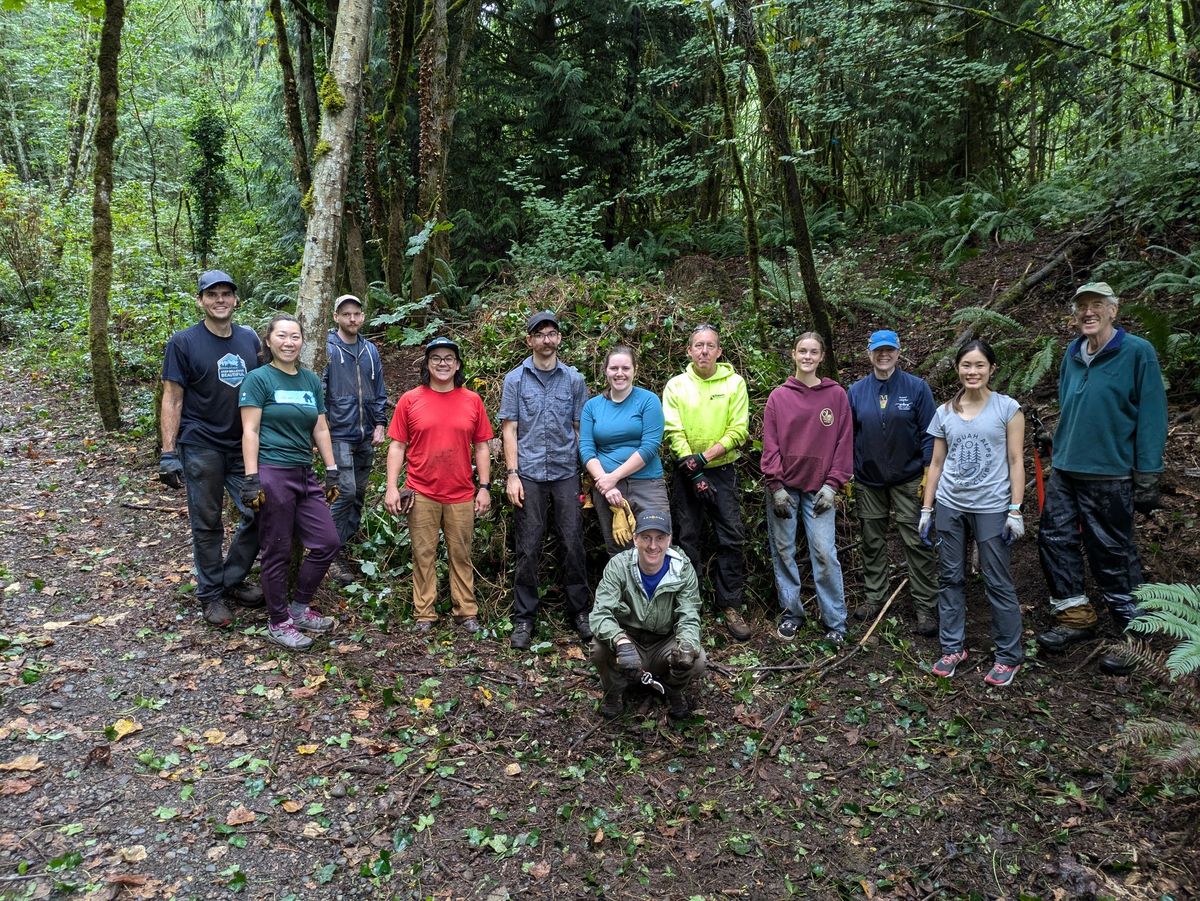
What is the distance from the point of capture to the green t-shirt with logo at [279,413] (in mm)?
4859

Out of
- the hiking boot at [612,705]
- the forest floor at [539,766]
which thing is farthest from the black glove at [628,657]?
the forest floor at [539,766]

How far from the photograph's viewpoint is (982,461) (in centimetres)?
Answer: 487

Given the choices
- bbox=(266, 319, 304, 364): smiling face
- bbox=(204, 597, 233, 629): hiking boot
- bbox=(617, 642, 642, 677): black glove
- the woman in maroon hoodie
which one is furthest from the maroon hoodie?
bbox=(204, 597, 233, 629): hiking boot

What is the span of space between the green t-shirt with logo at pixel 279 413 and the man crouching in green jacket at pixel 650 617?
239cm

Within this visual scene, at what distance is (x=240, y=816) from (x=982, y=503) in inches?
191

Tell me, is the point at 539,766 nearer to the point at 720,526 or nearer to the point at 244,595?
the point at 720,526

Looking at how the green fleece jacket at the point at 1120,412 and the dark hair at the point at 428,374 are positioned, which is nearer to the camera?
the green fleece jacket at the point at 1120,412

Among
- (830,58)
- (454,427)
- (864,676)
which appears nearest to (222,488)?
(454,427)

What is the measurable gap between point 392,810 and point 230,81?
97.3 ft

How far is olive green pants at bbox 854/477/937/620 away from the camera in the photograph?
555cm

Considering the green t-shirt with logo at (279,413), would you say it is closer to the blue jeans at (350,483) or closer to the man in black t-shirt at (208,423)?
the man in black t-shirt at (208,423)

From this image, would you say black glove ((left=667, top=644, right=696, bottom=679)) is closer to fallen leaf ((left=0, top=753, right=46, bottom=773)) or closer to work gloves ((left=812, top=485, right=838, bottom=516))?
work gloves ((left=812, top=485, right=838, bottom=516))

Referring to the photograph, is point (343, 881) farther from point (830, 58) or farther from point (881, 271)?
point (830, 58)

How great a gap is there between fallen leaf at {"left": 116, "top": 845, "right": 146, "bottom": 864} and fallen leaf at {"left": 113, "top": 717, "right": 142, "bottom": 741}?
0.91 m
